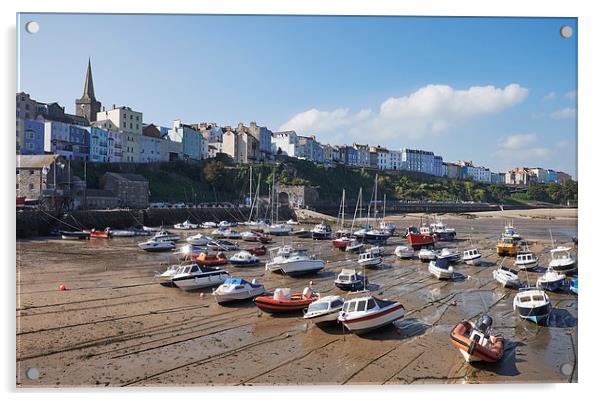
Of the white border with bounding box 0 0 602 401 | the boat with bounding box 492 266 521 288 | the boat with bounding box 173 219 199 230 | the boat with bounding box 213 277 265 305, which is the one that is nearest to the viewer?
the white border with bounding box 0 0 602 401

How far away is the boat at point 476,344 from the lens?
22.2 ft

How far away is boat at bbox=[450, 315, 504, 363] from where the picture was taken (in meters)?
6.77

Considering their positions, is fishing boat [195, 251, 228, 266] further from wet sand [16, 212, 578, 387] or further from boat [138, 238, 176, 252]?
boat [138, 238, 176, 252]

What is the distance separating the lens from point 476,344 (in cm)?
678

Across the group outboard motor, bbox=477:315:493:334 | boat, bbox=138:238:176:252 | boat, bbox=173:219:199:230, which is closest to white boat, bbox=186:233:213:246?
boat, bbox=138:238:176:252

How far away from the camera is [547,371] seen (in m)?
6.69

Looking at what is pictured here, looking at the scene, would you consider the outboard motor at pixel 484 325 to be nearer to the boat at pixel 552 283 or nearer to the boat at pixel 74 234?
Answer: the boat at pixel 552 283

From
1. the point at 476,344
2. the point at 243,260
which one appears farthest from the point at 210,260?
the point at 476,344

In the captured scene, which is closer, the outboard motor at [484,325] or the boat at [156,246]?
the outboard motor at [484,325]

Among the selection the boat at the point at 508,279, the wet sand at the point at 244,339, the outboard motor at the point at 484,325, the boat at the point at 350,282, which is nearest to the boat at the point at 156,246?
the wet sand at the point at 244,339

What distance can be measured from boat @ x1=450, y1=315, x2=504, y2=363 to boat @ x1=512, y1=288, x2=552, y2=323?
2335 mm

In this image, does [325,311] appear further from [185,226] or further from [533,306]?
[185,226]

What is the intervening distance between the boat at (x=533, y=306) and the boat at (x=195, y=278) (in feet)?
24.7

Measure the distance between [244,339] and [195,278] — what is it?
4325 mm
